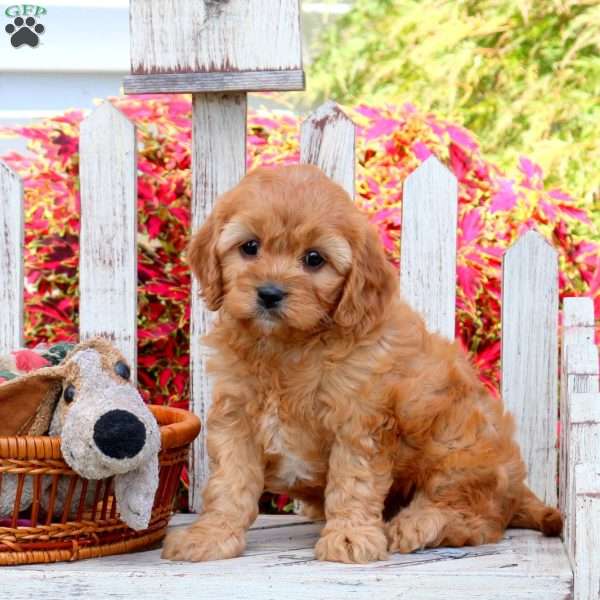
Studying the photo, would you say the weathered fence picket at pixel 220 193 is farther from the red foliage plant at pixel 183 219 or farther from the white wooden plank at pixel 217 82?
the red foliage plant at pixel 183 219

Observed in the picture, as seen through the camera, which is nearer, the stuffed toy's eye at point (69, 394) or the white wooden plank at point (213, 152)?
the stuffed toy's eye at point (69, 394)

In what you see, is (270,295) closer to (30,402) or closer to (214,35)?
(30,402)

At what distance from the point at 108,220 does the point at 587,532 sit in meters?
2.09

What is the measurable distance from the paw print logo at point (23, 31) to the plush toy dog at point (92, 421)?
1576 millimetres

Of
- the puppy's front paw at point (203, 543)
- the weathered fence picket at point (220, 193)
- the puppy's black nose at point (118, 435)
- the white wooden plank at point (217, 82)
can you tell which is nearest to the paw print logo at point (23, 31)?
the weathered fence picket at point (220, 193)

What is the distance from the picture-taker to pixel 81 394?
3.18 m

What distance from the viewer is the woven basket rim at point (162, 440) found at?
10.1 feet

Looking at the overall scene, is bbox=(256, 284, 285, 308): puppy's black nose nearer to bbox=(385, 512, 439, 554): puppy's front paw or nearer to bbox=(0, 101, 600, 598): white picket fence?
bbox=(385, 512, 439, 554): puppy's front paw

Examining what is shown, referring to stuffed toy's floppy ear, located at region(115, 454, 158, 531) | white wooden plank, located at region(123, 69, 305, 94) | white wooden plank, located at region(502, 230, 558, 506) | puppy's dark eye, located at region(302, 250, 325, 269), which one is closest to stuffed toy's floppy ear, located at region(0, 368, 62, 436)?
stuffed toy's floppy ear, located at region(115, 454, 158, 531)

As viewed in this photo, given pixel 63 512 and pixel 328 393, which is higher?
pixel 328 393

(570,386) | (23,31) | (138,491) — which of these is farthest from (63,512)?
(23,31)

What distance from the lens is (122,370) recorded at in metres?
3.39

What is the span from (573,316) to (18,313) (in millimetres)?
1941

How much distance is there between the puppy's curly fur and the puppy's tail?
211 millimetres
